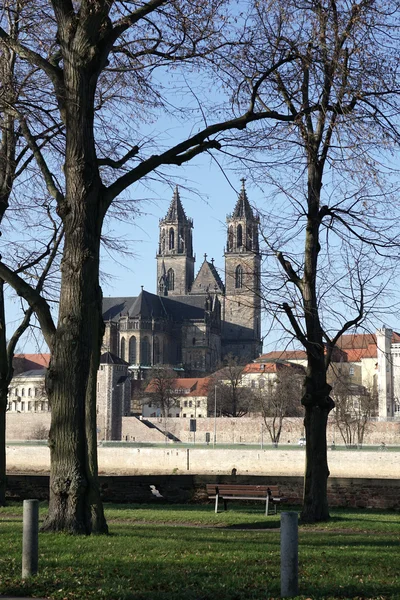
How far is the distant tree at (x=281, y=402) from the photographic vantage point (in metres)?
79.8

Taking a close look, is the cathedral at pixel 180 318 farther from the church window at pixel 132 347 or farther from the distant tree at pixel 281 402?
the distant tree at pixel 281 402

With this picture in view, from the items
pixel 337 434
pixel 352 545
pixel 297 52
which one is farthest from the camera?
pixel 337 434

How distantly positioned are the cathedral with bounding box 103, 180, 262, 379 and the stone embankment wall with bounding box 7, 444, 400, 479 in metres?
78.6

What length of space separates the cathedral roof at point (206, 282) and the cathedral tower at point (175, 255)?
2163 mm

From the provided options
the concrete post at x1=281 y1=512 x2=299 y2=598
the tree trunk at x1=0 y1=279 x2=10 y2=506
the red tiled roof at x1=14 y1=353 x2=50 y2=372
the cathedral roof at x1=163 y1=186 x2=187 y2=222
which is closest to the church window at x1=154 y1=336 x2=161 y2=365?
the red tiled roof at x1=14 y1=353 x2=50 y2=372

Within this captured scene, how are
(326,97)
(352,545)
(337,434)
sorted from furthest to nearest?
(337,434) < (326,97) < (352,545)

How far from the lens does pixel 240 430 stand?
8931cm

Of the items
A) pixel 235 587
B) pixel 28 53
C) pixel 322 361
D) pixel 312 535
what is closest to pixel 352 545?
pixel 312 535

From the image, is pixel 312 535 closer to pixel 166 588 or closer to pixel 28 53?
pixel 166 588

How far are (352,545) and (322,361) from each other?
472 centimetres

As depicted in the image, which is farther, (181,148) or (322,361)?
(322,361)

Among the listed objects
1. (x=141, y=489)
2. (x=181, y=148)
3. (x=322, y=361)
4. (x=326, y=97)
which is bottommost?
(x=141, y=489)

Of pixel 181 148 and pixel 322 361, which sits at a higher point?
pixel 181 148

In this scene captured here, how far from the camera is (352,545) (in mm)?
10219
